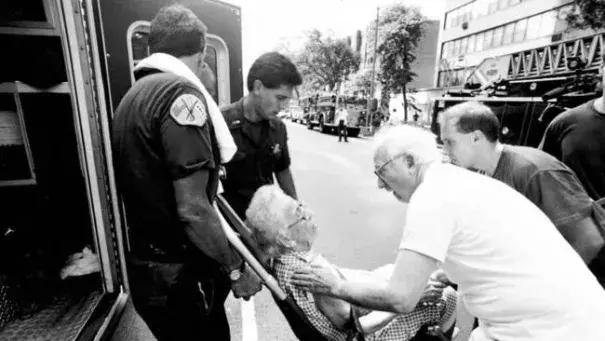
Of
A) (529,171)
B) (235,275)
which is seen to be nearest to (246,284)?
(235,275)

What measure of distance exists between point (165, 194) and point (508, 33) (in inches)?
1319

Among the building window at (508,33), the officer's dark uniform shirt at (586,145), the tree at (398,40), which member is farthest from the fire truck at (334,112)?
the officer's dark uniform shirt at (586,145)

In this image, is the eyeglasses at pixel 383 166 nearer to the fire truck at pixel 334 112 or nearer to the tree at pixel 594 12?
the tree at pixel 594 12

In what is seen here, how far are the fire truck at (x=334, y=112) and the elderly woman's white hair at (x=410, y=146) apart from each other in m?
21.2

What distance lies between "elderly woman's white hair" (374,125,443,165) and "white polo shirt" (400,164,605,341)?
6.5 inches

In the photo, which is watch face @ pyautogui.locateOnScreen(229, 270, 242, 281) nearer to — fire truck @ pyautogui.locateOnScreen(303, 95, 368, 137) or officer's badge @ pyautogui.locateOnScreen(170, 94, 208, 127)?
officer's badge @ pyautogui.locateOnScreen(170, 94, 208, 127)

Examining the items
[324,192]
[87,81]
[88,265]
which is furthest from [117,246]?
[324,192]

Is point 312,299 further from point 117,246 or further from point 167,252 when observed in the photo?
point 117,246

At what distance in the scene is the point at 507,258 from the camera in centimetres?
122

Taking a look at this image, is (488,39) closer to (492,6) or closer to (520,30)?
(492,6)

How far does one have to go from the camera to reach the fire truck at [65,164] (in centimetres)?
228

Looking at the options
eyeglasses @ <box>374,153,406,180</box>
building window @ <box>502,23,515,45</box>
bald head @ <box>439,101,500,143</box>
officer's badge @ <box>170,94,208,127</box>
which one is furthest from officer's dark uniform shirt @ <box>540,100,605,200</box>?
building window @ <box>502,23,515,45</box>

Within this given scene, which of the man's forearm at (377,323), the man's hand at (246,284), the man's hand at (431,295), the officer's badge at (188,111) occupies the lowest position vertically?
the man's forearm at (377,323)

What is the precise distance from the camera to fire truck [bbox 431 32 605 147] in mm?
5656
